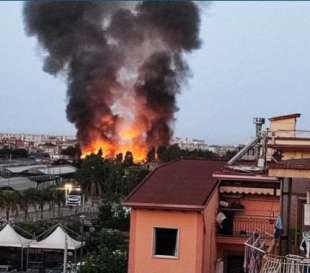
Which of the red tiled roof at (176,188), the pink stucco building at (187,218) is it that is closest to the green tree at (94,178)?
the red tiled roof at (176,188)

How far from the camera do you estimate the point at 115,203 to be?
112ft

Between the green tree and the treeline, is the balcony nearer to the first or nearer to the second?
the green tree

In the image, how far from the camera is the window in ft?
25.2

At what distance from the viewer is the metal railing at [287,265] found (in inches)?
195

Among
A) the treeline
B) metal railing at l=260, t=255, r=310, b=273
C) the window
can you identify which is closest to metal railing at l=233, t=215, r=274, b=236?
the window

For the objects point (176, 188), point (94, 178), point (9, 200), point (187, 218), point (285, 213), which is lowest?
point (9, 200)

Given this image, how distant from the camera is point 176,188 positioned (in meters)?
8.13

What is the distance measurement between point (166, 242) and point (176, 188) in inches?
28.3

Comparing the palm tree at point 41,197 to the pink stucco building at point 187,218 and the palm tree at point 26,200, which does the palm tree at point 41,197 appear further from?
the pink stucco building at point 187,218

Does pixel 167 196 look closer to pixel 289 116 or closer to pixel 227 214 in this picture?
pixel 227 214

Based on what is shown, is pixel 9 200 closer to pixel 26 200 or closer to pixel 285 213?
pixel 26 200

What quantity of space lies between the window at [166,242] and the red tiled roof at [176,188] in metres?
0.37

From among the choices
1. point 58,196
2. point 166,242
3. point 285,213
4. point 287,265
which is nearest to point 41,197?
point 58,196

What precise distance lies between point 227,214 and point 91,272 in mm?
7762
